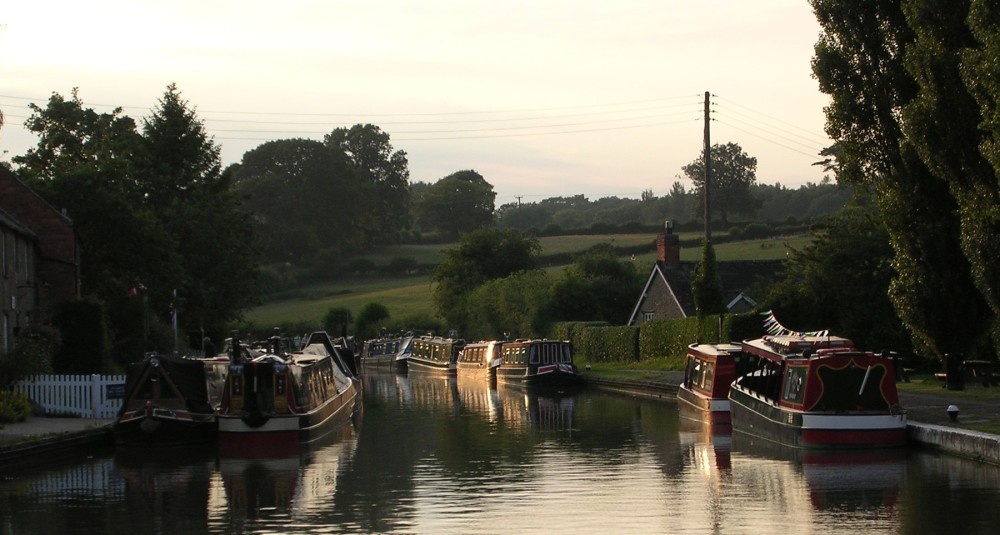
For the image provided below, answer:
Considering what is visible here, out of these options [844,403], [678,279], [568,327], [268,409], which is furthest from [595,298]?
[844,403]

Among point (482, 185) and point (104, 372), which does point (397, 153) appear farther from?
point (104, 372)

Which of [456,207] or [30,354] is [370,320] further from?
[30,354]

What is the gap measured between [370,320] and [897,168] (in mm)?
66755

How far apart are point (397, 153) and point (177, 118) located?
8733 centimetres

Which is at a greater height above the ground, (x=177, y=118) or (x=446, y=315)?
(x=177, y=118)

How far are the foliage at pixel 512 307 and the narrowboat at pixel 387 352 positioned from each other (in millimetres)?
4463

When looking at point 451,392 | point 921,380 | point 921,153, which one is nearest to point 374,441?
point 921,153

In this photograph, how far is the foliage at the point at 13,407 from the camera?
29609mm

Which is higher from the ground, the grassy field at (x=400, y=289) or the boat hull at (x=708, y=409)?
the grassy field at (x=400, y=289)

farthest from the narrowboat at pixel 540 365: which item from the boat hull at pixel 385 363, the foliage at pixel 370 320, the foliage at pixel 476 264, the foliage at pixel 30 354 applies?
the foliage at pixel 370 320

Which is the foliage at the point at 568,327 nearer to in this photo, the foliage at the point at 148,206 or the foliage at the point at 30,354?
the foliage at the point at 148,206

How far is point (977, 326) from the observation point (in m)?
33.2

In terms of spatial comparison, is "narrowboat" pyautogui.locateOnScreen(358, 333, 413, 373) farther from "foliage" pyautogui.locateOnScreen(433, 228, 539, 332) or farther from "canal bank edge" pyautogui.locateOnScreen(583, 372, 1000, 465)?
"canal bank edge" pyautogui.locateOnScreen(583, 372, 1000, 465)

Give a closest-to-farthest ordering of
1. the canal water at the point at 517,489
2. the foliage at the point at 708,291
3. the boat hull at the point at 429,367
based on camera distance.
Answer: the canal water at the point at 517,489
the foliage at the point at 708,291
the boat hull at the point at 429,367
